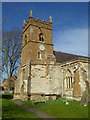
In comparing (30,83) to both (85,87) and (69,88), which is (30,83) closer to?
(69,88)

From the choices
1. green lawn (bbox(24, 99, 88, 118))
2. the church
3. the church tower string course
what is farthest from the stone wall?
green lawn (bbox(24, 99, 88, 118))

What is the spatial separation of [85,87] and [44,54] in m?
10.6

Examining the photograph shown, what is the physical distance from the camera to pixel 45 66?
30.2m

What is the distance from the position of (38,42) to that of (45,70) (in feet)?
18.1

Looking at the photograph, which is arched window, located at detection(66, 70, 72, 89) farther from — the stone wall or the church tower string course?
the church tower string course

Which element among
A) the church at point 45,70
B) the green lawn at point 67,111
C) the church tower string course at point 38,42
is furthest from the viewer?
the church tower string course at point 38,42

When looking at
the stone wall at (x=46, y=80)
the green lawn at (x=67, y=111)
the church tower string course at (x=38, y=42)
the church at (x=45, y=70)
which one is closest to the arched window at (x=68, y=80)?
the church at (x=45, y=70)

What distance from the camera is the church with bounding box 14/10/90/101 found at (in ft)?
82.9

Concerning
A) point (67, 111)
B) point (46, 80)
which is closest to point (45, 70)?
point (46, 80)

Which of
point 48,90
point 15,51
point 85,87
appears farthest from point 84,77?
point 15,51

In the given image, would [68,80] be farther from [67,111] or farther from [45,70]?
[67,111]

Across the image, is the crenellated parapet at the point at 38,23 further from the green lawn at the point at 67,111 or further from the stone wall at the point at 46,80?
the green lawn at the point at 67,111

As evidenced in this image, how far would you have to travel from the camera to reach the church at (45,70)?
25.3 meters

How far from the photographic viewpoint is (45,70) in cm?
2997
